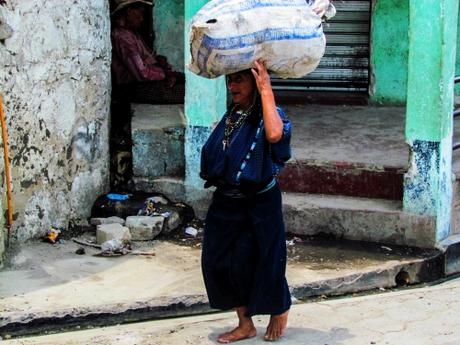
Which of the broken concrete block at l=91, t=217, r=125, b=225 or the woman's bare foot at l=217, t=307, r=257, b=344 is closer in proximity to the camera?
the woman's bare foot at l=217, t=307, r=257, b=344

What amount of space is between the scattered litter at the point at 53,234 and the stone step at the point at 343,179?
1.64 metres

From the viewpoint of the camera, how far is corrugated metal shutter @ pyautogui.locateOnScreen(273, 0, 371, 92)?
855 centimetres

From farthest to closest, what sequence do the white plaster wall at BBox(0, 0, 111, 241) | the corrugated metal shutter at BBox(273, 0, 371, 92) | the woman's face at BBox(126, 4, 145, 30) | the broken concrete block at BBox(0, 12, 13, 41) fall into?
the corrugated metal shutter at BBox(273, 0, 371, 92)
the woman's face at BBox(126, 4, 145, 30)
the white plaster wall at BBox(0, 0, 111, 241)
the broken concrete block at BBox(0, 12, 13, 41)

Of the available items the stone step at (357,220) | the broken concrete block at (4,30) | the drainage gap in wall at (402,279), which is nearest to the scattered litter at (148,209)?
the stone step at (357,220)

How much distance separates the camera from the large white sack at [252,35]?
4.45 metres

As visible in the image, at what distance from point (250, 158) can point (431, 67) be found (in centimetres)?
200

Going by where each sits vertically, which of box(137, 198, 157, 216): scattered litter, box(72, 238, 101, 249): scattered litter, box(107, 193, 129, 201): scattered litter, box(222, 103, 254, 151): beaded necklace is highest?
box(222, 103, 254, 151): beaded necklace

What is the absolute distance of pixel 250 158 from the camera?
4.61 m

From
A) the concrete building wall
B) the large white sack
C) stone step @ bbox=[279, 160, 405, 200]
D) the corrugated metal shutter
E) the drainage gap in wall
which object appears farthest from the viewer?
the corrugated metal shutter

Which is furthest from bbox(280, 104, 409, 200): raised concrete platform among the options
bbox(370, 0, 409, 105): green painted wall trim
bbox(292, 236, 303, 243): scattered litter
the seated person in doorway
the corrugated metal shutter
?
the seated person in doorway

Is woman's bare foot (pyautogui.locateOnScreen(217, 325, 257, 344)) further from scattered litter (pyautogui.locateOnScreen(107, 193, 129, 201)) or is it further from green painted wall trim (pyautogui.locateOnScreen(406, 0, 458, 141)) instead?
scattered litter (pyautogui.locateOnScreen(107, 193, 129, 201))

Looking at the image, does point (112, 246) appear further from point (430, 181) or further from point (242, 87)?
point (430, 181)

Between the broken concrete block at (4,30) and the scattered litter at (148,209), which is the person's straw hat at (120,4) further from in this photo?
the broken concrete block at (4,30)

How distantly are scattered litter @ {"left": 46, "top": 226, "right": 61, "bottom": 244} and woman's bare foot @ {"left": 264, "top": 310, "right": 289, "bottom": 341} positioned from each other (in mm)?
1969
